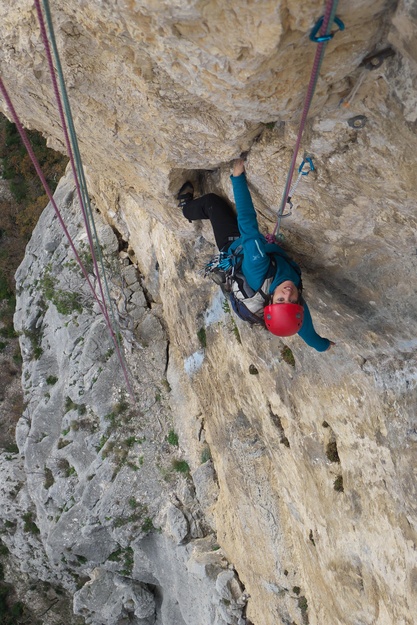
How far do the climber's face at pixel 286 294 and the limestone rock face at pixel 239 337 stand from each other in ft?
2.54

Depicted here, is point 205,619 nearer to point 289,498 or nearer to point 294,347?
point 289,498

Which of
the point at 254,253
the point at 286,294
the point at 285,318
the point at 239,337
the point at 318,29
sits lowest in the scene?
the point at 239,337

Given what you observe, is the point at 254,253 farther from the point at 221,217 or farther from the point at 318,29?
the point at 318,29

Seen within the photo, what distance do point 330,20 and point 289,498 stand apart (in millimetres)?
7063

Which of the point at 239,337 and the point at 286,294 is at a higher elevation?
the point at 286,294

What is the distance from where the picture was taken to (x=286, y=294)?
514cm

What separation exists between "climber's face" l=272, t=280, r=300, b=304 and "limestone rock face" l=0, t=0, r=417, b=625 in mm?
773

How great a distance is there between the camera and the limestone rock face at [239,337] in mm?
3775

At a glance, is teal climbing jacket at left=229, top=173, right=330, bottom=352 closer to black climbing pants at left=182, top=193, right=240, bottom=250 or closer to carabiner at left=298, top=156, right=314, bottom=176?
carabiner at left=298, top=156, right=314, bottom=176

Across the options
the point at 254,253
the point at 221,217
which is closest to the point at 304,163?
the point at 254,253

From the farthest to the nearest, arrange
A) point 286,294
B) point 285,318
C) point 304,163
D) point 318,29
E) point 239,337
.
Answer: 1. point 239,337
2. point 286,294
3. point 285,318
4. point 304,163
5. point 318,29

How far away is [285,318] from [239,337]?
3.40m

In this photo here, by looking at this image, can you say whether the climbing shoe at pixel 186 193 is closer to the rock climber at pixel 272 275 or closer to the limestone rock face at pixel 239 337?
the limestone rock face at pixel 239 337

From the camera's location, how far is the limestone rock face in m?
3.78
